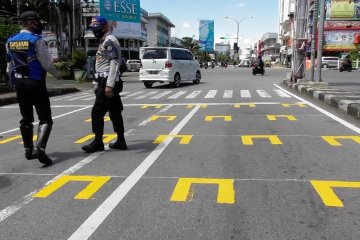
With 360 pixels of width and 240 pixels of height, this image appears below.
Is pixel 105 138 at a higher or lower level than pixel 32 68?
lower

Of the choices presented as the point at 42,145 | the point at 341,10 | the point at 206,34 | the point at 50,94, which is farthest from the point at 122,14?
the point at 206,34

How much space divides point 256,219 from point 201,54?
391 ft

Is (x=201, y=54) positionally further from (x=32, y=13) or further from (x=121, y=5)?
(x=32, y=13)

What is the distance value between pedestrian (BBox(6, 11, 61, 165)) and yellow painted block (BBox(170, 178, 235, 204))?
6.46ft

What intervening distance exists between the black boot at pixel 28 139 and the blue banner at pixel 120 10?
1494 inches

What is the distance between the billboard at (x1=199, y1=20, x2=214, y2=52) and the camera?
358 feet

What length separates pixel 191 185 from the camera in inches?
175

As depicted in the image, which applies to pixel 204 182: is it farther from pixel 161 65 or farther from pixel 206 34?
pixel 206 34

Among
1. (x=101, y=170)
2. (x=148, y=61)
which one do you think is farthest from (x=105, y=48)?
(x=148, y=61)

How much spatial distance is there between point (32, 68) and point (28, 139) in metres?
0.97

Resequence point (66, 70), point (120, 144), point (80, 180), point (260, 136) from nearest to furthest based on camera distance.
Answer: point (80, 180) < point (120, 144) < point (260, 136) < point (66, 70)

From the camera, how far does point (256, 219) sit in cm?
354

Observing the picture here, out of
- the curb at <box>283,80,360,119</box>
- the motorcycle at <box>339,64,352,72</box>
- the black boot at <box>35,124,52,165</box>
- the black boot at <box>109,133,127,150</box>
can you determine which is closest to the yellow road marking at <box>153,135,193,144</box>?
the black boot at <box>109,133,127,150</box>

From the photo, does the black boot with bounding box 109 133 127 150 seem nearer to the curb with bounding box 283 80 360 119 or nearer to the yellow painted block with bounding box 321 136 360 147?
the yellow painted block with bounding box 321 136 360 147
